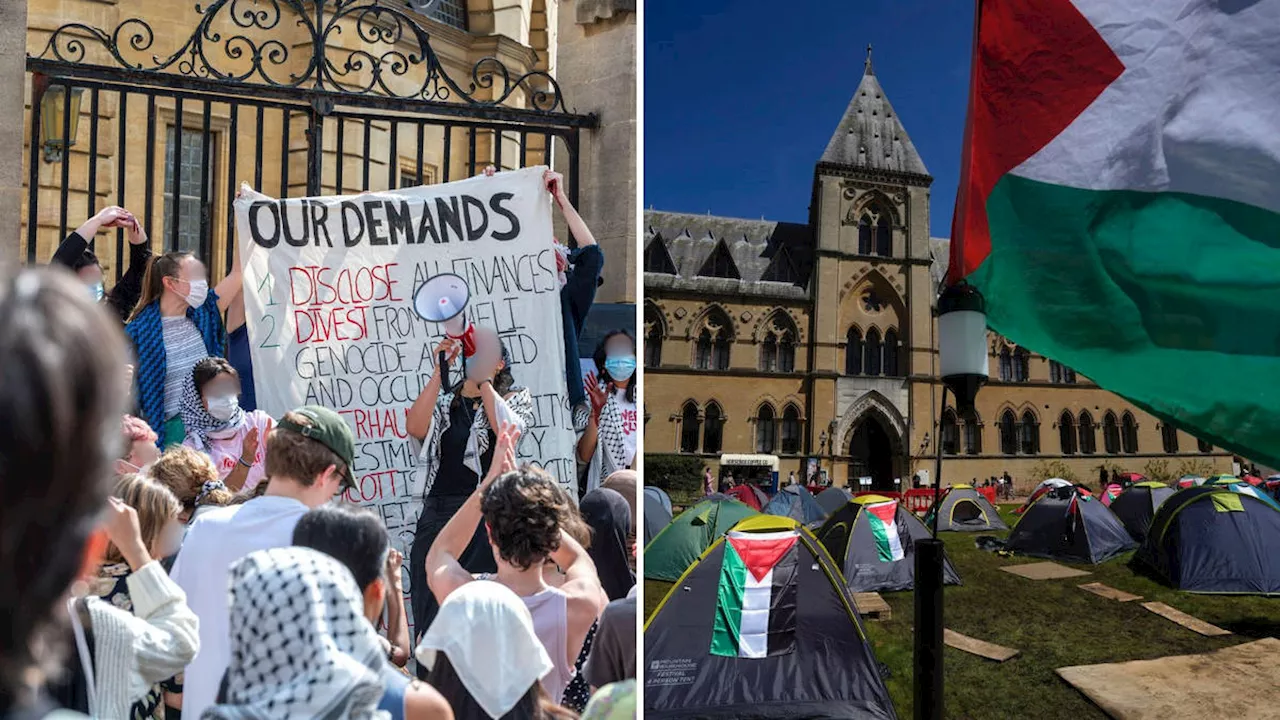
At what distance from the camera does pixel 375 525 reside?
1.86m

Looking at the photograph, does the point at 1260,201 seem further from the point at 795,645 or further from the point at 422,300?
the point at 795,645

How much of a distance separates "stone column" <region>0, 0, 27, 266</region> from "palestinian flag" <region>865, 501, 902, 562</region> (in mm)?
10014

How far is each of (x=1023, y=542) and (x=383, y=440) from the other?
1305 centimetres

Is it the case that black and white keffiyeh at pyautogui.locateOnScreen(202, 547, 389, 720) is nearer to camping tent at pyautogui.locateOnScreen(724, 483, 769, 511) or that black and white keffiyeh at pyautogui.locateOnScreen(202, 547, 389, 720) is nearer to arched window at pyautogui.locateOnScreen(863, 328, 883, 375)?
camping tent at pyautogui.locateOnScreen(724, 483, 769, 511)

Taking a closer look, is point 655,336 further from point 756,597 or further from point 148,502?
point 148,502

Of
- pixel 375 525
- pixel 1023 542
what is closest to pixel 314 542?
pixel 375 525

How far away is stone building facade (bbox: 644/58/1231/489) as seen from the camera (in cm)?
4691

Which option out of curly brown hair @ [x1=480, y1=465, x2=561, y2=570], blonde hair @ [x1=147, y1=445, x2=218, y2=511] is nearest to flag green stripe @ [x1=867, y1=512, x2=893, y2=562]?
curly brown hair @ [x1=480, y1=465, x2=561, y2=570]

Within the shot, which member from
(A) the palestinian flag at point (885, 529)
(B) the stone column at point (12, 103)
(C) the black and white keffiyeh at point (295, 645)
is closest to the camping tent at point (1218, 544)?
(A) the palestinian flag at point (885, 529)

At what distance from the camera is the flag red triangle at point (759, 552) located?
6.79m

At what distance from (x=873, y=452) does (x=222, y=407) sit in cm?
4820

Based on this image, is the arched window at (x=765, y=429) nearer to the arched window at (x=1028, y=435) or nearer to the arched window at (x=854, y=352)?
the arched window at (x=854, y=352)

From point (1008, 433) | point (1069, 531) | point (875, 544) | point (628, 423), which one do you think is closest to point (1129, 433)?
point (1008, 433)

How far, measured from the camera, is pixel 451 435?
3.50m
